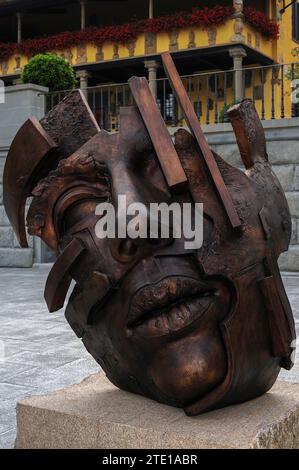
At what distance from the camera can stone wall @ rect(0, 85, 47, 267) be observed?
12884 mm

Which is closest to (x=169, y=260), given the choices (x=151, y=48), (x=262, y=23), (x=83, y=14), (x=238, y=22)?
(x=238, y=22)

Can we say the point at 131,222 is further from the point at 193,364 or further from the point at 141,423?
the point at 141,423

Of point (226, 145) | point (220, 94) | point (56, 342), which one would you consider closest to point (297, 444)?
point (56, 342)

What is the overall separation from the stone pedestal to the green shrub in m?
10.7

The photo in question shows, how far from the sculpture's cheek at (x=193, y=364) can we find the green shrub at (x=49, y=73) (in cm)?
1126

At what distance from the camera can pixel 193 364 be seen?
8.89 ft

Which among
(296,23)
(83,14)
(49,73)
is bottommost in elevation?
(49,73)

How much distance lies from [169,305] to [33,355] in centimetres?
324

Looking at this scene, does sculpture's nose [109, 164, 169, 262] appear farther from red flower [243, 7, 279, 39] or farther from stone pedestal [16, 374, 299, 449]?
red flower [243, 7, 279, 39]

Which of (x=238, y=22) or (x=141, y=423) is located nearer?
(x=141, y=423)

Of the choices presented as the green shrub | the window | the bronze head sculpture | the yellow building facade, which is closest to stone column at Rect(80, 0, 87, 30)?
the yellow building facade

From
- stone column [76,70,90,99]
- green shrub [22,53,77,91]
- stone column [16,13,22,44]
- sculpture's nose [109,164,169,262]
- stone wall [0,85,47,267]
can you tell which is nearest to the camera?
sculpture's nose [109,164,169,262]

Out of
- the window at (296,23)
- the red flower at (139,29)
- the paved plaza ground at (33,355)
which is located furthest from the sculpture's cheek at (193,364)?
the window at (296,23)
